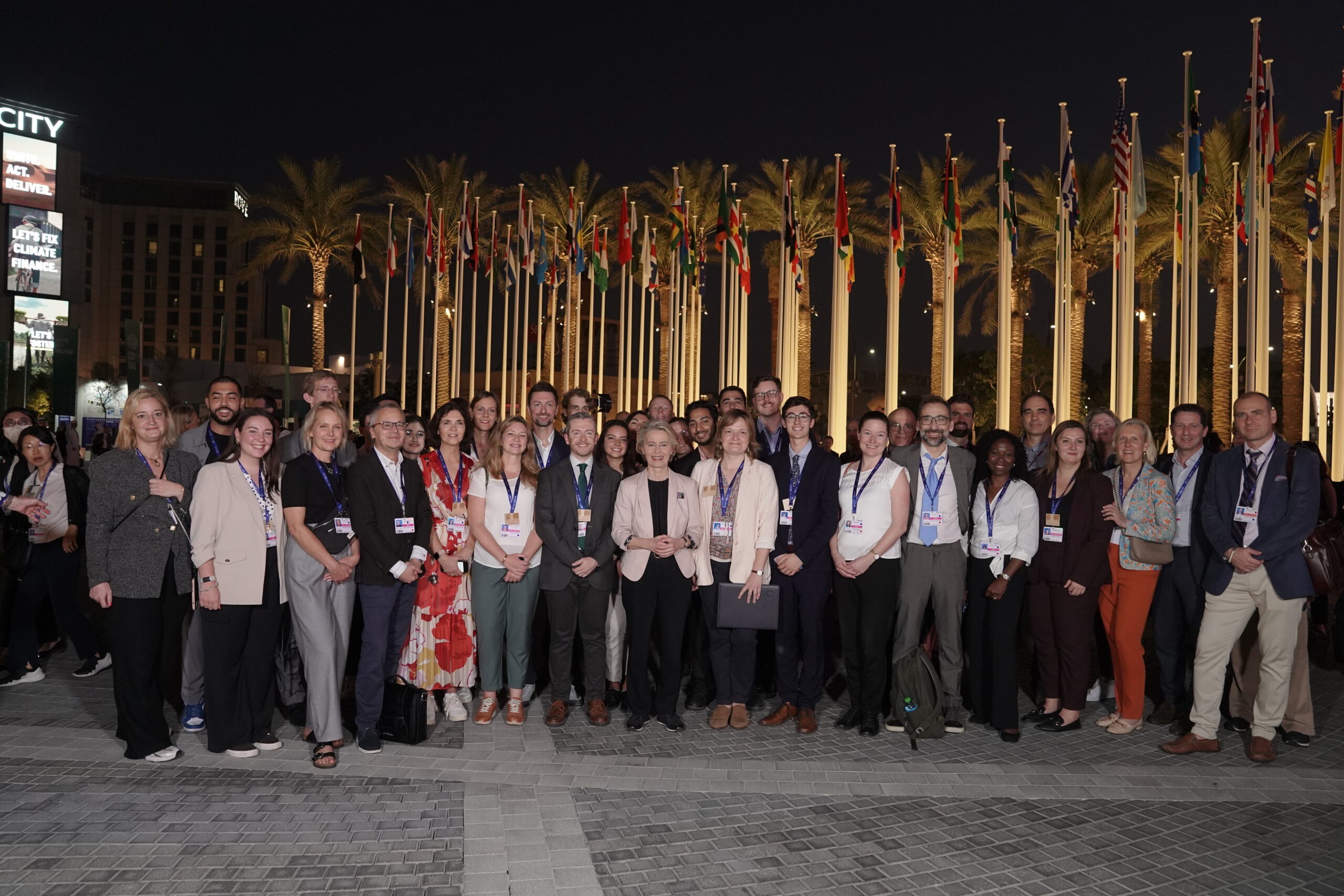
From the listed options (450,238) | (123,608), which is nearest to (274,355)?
(450,238)

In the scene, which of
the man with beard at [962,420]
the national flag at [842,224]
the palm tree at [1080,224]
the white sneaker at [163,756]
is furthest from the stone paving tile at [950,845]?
the palm tree at [1080,224]

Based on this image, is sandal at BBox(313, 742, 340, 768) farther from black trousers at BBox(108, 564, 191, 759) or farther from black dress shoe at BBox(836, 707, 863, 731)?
black dress shoe at BBox(836, 707, 863, 731)

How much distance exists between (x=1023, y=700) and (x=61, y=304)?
67300mm

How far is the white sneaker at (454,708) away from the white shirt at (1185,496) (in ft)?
17.4

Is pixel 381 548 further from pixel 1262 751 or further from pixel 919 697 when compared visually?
pixel 1262 751

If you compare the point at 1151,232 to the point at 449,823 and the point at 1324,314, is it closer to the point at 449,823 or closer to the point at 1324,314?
the point at 1324,314

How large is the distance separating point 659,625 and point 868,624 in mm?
1478

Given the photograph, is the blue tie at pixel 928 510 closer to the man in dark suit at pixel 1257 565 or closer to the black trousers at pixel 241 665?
the man in dark suit at pixel 1257 565

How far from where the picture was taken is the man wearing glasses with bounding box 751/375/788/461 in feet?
24.8

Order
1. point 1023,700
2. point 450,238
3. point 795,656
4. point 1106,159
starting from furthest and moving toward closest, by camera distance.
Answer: point 450,238 < point 1106,159 < point 1023,700 < point 795,656

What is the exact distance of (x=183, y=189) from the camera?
13012cm

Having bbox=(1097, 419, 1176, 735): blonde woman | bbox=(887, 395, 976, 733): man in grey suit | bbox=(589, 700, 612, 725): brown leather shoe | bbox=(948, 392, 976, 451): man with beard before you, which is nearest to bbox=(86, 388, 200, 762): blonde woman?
bbox=(589, 700, 612, 725): brown leather shoe

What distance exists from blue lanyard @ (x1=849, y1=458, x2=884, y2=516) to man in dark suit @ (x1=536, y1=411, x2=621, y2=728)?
66.4 inches

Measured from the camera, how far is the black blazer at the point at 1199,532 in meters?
6.48
